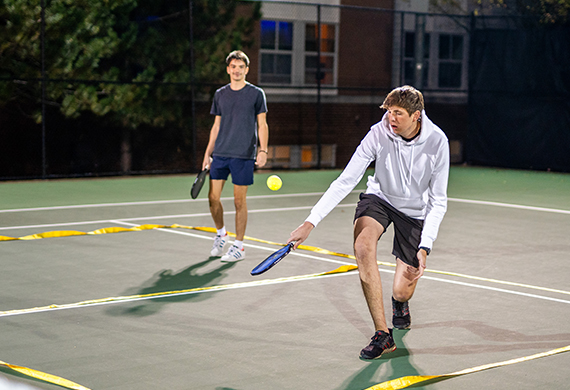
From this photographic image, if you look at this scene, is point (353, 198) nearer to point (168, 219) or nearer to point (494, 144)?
point (168, 219)

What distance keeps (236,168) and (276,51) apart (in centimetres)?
1290

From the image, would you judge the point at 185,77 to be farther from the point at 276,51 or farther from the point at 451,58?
the point at 451,58

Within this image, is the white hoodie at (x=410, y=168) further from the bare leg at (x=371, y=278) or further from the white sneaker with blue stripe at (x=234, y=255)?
the white sneaker with blue stripe at (x=234, y=255)

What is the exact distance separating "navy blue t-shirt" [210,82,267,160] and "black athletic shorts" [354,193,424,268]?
2.99 meters

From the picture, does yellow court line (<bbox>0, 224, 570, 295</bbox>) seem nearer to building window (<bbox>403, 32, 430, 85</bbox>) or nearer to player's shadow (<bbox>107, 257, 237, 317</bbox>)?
player's shadow (<bbox>107, 257, 237, 317</bbox>)

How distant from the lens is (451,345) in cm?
566

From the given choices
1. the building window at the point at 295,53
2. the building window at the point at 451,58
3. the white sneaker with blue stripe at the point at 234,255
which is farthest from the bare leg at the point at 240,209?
the building window at the point at 451,58

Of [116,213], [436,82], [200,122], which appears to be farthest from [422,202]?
[436,82]

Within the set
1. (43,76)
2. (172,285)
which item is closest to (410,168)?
(172,285)

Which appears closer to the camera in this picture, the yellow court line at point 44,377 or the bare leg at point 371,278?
the yellow court line at point 44,377

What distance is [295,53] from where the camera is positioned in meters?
21.5

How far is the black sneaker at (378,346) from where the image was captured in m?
5.30

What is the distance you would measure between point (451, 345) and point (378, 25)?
1799cm

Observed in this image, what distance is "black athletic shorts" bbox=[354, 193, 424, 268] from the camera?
18.8ft
